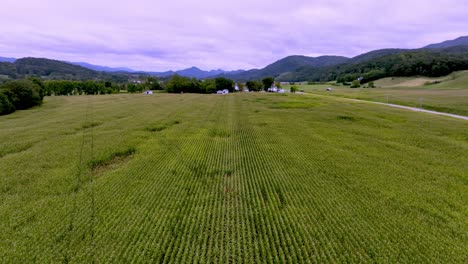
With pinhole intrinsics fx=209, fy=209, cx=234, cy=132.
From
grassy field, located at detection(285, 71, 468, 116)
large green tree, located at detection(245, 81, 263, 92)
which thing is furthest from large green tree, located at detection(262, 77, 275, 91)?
grassy field, located at detection(285, 71, 468, 116)

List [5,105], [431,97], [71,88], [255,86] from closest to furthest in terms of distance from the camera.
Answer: [5,105]
[431,97]
[71,88]
[255,86]

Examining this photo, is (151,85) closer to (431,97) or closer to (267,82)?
(267,82)

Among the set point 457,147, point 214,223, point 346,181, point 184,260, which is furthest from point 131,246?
point 457,147

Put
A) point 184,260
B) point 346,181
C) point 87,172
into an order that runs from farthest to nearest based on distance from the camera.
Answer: point 87,172, point 346,181, point 184,260

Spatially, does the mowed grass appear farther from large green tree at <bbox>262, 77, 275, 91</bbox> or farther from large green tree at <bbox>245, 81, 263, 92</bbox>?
large green tree at <bbox>245, 81, 263, 92</bbox>

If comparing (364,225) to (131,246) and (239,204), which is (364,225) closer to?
(239,204)

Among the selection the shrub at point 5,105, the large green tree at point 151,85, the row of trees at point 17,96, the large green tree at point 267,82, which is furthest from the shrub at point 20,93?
the large green tree at point 267,82

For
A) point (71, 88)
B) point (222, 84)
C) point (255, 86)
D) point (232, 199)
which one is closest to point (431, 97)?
point (232, 199)
